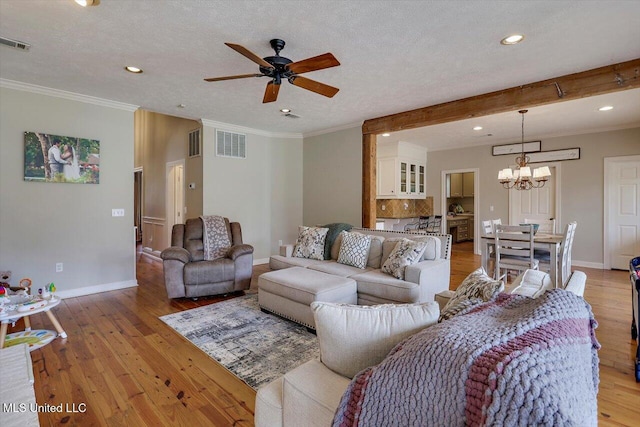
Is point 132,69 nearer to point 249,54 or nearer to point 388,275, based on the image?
point 249,54

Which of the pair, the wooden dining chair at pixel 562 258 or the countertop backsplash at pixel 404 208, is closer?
the wooden dining chair at pixel 562 258

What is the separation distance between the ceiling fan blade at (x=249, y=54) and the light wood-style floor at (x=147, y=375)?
2.34 metres

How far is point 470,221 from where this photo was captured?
30.7 feet

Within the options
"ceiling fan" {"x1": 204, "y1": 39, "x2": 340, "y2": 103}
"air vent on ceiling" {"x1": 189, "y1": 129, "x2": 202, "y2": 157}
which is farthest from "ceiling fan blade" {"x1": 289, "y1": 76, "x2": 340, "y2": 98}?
"air vent on ceiling" {"x1": 189, "y1": 129, "x2": 202, "y2": 157}

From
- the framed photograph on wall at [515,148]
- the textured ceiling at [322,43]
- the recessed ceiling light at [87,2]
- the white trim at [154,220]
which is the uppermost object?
the textured ceiling at [322,43]

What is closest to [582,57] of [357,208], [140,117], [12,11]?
[357,208]

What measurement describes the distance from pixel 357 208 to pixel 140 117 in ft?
19.4

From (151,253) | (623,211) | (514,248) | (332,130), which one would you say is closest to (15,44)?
(332,130)

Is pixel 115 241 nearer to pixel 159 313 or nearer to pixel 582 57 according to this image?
pixel 159 313

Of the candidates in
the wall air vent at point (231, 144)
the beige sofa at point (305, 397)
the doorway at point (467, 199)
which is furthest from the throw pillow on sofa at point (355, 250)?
→ the doorway at point (467, 199)

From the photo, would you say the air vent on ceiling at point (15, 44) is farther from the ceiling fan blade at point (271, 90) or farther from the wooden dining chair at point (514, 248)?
the wooden dining chair at point (514, 248)

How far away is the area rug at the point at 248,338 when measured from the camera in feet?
7.70

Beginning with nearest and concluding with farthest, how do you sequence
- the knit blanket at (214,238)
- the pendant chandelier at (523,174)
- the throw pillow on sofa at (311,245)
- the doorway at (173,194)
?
the throw pillow on sofa at (311,245), the knit blanket at (214,238), the pendant chandelier at (523,174), the doorway at (173,194)

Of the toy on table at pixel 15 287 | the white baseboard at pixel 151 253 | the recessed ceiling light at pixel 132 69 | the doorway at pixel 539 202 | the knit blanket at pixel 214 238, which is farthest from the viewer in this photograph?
the white baseboard at pixel 151 253
